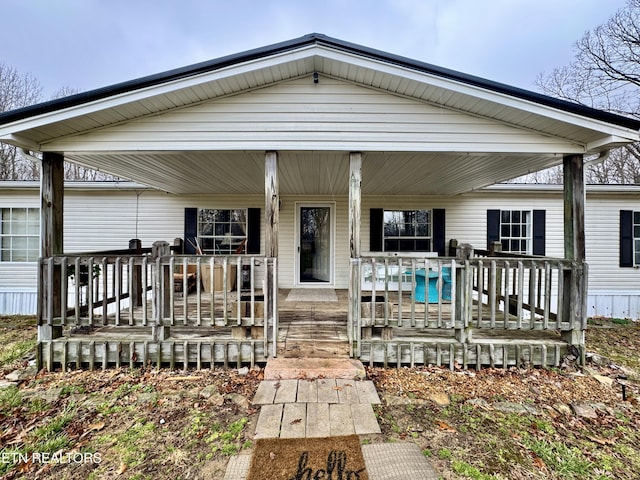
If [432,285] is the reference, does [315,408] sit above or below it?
below

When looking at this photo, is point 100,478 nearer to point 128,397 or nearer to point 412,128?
point 128,397

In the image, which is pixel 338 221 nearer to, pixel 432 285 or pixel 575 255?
pixel 432 285

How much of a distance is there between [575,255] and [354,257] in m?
2.81

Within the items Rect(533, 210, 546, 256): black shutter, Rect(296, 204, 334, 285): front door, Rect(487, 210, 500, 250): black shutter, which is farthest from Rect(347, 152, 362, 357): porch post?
Rect(533, 210, 546, 256): black shutter

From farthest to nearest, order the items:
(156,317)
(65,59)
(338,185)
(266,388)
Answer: (65,59)
(338,185)
(156,317)
(266,388)

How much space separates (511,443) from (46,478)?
11.6 feet

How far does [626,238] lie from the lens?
25.0 feet

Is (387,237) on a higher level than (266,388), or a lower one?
higher

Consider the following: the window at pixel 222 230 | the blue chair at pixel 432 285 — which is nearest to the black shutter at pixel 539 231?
the blue chair at pixel 432 285

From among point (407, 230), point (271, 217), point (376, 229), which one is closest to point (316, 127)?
point (271, 217)

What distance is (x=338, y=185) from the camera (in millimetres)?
6516

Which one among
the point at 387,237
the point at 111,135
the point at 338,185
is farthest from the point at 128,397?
the point at 387,237

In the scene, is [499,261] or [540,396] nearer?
[540,396]

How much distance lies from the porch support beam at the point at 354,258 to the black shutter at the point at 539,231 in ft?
19.2
